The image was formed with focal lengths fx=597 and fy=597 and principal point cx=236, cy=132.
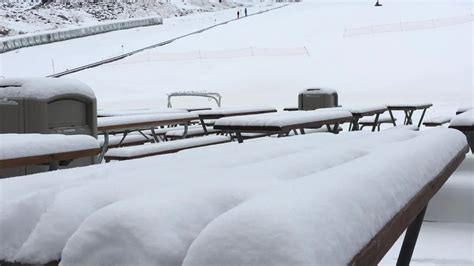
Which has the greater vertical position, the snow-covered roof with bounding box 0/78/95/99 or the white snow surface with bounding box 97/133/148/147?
the snow-covered roof with bounding box 0/78/95/99

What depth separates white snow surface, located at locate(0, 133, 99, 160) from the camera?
2631mm

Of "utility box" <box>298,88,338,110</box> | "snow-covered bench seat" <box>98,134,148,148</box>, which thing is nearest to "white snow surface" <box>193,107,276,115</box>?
"snow-covered bench seat" <box>98,134,148,148</box>

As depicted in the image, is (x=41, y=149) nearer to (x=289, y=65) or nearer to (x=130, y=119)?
(x=130, y=119)

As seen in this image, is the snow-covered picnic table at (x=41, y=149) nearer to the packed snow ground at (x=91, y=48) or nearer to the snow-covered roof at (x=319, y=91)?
the snow-covered roof at (x=319, y=91)

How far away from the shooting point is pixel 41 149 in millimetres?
2783

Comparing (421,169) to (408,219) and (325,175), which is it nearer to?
(408,219)

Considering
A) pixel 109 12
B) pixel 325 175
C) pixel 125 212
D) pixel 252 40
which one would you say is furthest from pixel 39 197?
pixel 109 12

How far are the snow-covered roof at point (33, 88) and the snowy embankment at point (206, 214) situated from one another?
110 inches

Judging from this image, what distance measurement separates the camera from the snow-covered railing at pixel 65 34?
70.3 feet

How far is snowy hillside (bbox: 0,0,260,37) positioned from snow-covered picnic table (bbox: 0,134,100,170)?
16.5 meters

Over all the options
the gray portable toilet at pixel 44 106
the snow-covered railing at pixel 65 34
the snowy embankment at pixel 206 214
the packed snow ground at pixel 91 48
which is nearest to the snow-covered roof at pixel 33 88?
the gray portable toilet at pixel 44 106

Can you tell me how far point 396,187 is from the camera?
137 cm

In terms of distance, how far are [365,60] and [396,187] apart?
70.0 ft

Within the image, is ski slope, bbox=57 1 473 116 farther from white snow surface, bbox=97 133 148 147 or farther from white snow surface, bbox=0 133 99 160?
white snow surface, bbox=0 133 99 160
